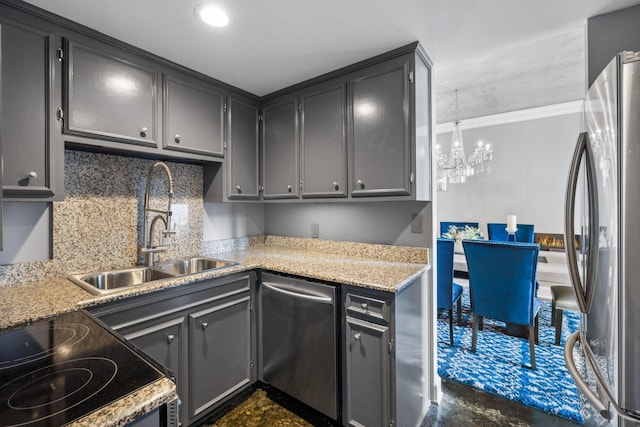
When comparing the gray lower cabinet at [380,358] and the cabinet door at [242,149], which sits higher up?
the cabinet door at [242,149]

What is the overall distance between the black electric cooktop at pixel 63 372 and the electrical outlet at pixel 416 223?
1768 mm

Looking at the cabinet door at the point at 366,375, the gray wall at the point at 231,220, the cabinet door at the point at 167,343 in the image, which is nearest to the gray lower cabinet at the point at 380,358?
the cabinet door at the point at 366,375

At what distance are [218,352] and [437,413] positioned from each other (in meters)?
1.49

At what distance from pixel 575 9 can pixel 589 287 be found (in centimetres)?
155

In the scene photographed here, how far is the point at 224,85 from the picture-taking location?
7.73 feet

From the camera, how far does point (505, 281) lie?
2.49m

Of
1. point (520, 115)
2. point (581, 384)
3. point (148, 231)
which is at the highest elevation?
point (520, 115)

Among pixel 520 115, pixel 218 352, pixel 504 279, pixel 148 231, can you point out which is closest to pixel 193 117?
pixel 148 231

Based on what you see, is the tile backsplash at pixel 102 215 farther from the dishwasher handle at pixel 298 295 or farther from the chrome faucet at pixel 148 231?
the dishwasher handle at pixel 298 295

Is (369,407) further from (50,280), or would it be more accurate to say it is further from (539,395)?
(50,280)

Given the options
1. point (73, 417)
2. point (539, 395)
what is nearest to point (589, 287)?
point (539, 395)

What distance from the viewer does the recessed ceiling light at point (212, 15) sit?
1.48m

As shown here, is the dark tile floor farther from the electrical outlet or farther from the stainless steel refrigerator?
the electrical outlet

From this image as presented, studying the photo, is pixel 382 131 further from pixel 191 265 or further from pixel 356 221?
pixel 191 265
